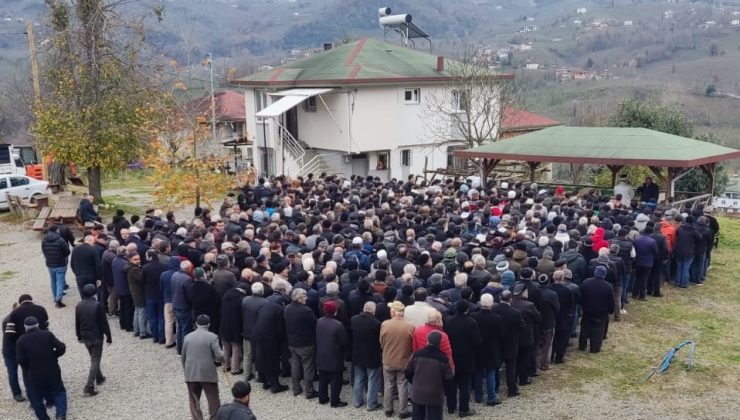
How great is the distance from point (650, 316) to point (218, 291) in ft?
28.0

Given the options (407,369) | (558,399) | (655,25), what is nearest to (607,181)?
(558,399)

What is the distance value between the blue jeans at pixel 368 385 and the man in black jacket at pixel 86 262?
6.26 meters

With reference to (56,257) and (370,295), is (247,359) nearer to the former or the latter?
(370,295)

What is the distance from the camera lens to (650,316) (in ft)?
45.3

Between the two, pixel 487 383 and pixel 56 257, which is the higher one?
pixel 56 257

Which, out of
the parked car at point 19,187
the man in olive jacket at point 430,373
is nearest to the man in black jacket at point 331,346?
the man in olive jacket at point 430,373

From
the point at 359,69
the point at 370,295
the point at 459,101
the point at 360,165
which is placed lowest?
the point at 370,295

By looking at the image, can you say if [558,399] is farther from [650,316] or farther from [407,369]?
[650,316]

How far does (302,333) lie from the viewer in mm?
10000

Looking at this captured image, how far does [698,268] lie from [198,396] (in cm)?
1188

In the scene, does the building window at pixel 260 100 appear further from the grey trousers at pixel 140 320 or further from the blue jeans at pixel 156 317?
the blue jeans at pixel 156 317

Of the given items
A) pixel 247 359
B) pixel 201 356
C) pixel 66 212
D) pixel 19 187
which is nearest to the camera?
pixel 201 356

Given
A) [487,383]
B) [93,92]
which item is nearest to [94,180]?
[93,92]

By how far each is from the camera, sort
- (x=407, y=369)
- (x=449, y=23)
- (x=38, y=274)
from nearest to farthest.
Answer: (x=407, y=369)
(x=38, y=274)
(x=449, y=23)
